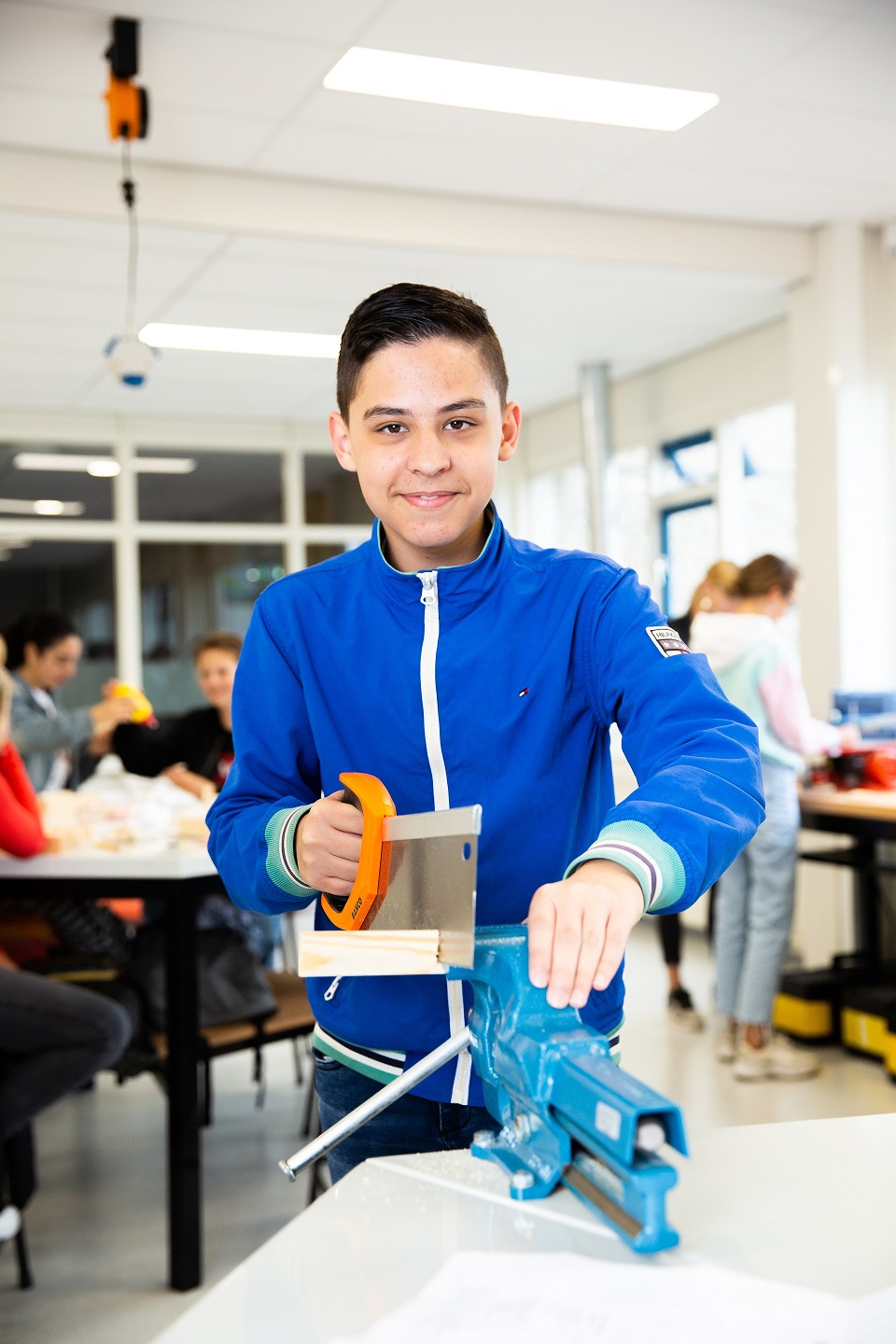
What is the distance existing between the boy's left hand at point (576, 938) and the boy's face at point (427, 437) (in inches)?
17.6

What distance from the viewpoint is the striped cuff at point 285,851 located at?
1141 millimetres

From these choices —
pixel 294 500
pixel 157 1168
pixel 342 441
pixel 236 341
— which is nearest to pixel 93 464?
pixel 294 500

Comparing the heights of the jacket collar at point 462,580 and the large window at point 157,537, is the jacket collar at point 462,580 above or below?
below

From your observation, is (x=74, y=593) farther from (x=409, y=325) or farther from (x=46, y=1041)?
(x=409, y=325)

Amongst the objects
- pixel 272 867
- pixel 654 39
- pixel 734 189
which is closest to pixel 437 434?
pixel 272 867

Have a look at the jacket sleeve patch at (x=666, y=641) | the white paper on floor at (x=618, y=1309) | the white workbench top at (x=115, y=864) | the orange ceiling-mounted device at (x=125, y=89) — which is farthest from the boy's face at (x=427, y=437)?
the orange ceiling-mounted device at (x=125, y=89)

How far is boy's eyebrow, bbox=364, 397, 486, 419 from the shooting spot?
1174mm

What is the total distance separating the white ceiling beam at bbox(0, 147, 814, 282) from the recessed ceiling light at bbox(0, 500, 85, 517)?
A: 3.87 meters

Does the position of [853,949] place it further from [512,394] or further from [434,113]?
[512,394]

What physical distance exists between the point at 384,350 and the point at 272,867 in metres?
0.50

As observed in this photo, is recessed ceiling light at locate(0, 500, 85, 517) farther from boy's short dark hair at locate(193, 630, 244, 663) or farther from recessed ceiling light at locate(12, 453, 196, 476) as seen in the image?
boy's short dark hair at locate(193, 630, 244, 663)

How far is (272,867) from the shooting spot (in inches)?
45.6

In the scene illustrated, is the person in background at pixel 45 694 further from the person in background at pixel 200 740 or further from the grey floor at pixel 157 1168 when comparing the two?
the grey floor at pixel 157 1168

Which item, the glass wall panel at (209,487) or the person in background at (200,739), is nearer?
the person in background at (200,739)
